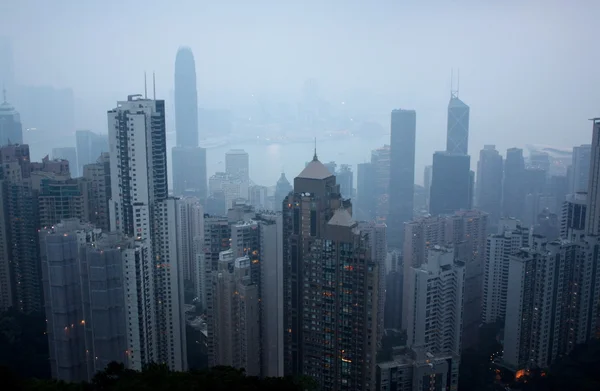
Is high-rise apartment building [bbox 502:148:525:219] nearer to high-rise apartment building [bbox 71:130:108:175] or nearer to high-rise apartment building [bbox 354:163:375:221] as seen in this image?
high-rise apartment building [bbox 354:163:375:221]

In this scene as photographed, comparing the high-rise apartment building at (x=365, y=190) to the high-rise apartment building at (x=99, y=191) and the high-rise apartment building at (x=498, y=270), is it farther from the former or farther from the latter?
the high-rise apartment building at (x=99, y=191)

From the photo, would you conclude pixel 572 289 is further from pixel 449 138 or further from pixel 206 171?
pixel 206 171

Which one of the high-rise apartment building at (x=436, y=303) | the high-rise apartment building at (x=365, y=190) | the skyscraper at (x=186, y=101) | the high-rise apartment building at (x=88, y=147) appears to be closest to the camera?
the high-rise apartment building at (x=436, y=303)

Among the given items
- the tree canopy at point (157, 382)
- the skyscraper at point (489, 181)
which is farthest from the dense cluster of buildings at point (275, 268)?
the tree canopy at point (157, 382)

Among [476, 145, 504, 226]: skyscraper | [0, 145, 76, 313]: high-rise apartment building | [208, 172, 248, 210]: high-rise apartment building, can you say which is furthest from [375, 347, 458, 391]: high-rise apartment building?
[476, 145, 504, 226]: skyscraper

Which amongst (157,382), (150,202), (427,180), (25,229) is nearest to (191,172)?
(25,229)

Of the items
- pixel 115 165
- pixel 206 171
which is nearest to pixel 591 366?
pixel 115 165

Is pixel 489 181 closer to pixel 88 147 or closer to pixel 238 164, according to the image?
pixel 238 164
